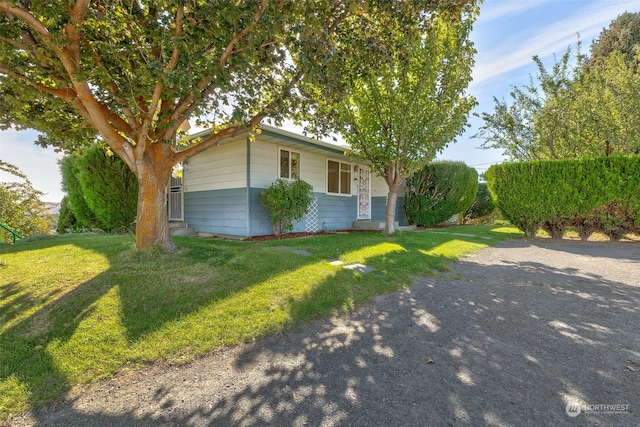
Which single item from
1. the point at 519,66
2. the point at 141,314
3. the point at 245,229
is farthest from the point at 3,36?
the point at 519,66

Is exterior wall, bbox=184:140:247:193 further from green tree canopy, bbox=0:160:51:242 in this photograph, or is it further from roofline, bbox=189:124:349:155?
green tree canopy, bbox=0:160:51:242

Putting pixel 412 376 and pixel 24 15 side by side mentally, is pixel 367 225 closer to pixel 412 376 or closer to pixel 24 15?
pixel 412 376

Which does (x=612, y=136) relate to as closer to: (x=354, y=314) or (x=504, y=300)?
(x=504, y=300)

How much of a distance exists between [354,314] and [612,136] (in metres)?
13.5

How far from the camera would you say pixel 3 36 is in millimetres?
4043

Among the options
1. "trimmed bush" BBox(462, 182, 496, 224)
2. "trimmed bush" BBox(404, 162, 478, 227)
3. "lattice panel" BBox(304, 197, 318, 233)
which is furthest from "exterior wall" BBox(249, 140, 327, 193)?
"trimmed bush" BBox(462, 182, 496, 224)

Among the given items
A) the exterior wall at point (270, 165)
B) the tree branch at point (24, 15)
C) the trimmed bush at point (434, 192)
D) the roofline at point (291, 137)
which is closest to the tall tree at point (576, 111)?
the trimmed bush at point (434, 192)

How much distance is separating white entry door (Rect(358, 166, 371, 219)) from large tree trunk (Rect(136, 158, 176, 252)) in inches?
341

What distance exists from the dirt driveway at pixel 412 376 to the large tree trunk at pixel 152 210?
340cm

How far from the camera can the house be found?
8453 millimetres

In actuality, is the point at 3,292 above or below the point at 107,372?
above

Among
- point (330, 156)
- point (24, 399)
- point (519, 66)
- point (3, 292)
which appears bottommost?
point (24, 399)

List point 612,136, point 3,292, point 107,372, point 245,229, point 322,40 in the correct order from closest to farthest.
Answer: point 107,372
point 3,292
point 322,40
point 245,229
point 612,136

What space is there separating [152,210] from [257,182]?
3641 millimetres
